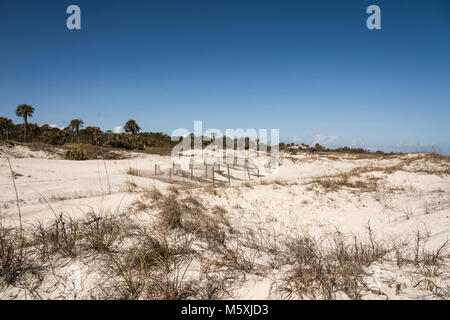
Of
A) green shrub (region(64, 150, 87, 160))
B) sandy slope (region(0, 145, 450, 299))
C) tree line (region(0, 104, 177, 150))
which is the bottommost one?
sandy slope (region(0, 145, 450, 299))

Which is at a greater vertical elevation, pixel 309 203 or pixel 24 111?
pixel 24 111

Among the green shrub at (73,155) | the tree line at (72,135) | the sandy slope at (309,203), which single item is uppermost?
the tree line at (72,135)

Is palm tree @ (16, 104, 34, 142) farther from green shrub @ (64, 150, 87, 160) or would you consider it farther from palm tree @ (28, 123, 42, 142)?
green shrub @ (64, 150, 87, 160)

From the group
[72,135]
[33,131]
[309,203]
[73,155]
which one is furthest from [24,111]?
[309,203]

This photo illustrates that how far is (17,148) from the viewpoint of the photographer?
20500 millimetres

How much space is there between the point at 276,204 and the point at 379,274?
5.74m

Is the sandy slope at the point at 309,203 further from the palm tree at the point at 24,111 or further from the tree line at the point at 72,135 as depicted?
the palm tree at the point at 24,111

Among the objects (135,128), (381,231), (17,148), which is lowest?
(381,231)

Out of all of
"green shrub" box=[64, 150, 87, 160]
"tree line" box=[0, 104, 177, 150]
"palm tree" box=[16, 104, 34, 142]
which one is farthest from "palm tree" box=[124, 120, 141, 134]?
"green shrub" box=[64, 150, 87, 160]

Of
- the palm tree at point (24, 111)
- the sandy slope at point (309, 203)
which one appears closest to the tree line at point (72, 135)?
the palm tree at point (24, 111)

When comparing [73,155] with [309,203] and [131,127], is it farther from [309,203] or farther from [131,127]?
[131,127]

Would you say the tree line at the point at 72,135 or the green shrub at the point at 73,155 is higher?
the tree line at the point at 72,135
